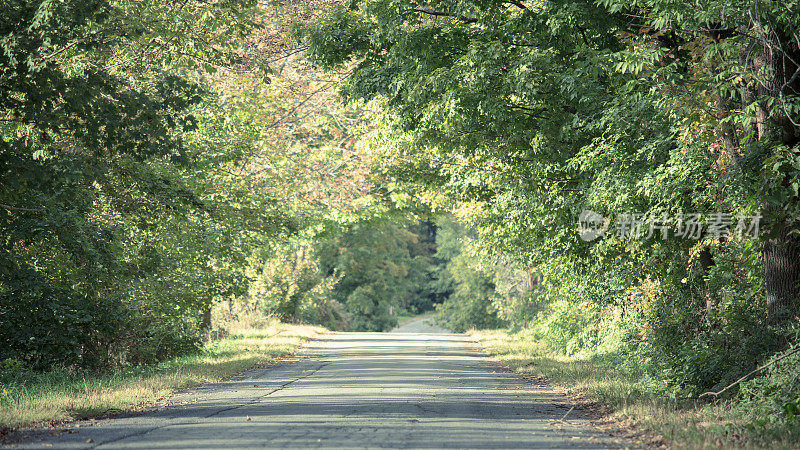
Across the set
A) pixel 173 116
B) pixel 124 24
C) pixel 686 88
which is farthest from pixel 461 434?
pixel 124 24

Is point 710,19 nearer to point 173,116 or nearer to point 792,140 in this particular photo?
point 792,140

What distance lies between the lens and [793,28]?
9906mm

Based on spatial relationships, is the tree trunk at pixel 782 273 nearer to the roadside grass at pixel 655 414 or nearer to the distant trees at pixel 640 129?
the distant trees at pixel 640 129

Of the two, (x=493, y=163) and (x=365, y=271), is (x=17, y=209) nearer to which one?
(x=493, y=163)

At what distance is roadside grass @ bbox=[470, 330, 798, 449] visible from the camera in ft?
26.0

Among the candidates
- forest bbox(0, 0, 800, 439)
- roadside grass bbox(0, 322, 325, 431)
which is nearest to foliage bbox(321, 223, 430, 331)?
roadside grass bbox(0, 322, 325, 431)

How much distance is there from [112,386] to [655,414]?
9218mm

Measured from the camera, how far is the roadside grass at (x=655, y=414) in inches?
312

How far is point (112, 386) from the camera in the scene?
44.3ft

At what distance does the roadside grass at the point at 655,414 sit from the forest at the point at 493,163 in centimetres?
25

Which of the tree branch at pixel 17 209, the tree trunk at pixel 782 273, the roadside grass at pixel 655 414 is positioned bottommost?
the roadside grass at pixel 655 414

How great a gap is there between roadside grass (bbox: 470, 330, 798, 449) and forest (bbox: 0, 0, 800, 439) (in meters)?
0.25

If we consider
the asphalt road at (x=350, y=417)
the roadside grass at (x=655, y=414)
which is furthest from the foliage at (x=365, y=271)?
the asphalt road at (x=350, y=417)

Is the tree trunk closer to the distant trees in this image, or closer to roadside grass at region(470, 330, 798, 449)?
the distant trees
